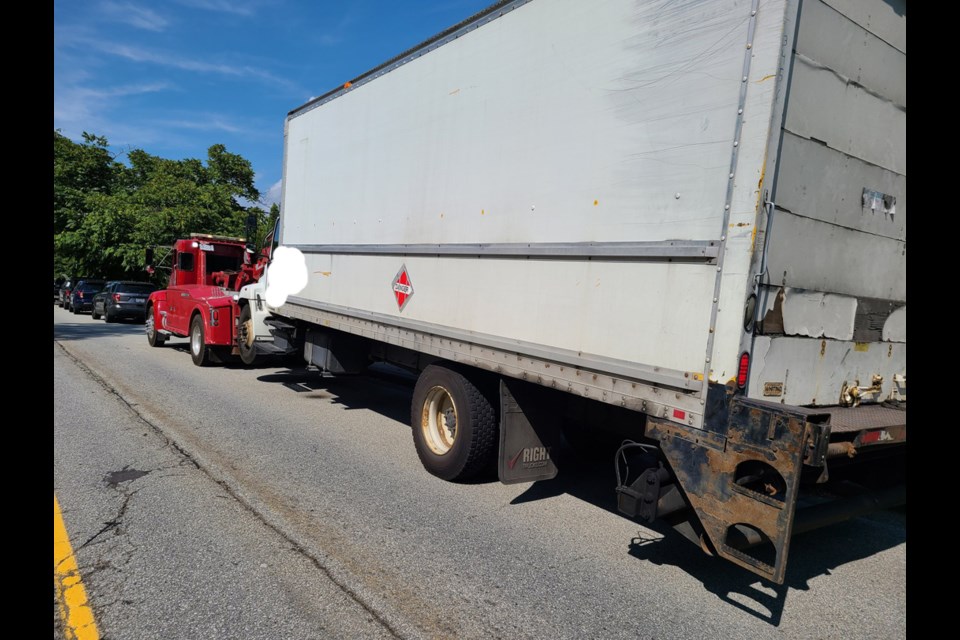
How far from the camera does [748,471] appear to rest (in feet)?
10.6

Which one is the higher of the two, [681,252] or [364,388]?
[681,252]

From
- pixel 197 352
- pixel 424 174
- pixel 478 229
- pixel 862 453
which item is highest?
pixel 424 174

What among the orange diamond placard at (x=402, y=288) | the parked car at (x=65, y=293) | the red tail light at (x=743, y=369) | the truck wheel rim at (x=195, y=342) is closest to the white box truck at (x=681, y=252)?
the red tail light at (x=743, y=369)

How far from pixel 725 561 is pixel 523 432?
1.72m

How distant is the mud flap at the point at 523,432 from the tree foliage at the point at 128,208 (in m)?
25.0

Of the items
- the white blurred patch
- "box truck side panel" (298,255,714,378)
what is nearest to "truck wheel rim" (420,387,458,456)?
"box truck side panel" (298,255,714,378)

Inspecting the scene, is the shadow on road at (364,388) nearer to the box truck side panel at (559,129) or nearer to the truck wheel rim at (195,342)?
the truck wheel rim at (195,342)

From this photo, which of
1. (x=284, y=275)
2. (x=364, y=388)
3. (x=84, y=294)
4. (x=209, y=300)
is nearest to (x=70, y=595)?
(x=284, y=275)

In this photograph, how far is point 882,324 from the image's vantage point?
414 centimetres

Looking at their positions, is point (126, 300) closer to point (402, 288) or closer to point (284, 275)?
point (284, 275)

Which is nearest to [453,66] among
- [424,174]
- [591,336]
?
[424,174]

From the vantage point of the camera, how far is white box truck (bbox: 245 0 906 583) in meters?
3.17
